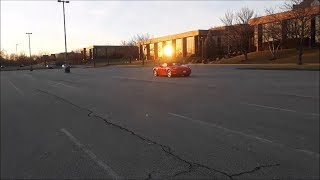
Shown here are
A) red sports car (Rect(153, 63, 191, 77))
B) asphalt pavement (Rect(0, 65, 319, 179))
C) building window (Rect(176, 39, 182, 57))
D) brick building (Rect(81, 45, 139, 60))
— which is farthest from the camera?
brick building (Rect(81, 45, 139, 60))

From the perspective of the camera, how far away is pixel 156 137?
8.05 m

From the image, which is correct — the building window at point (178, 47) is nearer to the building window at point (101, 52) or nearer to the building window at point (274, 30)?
the building window at point (274, 30)

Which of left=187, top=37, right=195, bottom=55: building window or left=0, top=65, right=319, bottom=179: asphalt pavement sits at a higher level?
left=187, top=37, right=195, bottom=55: building window

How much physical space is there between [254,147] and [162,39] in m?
110

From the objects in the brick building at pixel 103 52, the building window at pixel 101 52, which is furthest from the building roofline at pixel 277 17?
the building window at pixel 101 52

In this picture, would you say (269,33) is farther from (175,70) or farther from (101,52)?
(101,52)

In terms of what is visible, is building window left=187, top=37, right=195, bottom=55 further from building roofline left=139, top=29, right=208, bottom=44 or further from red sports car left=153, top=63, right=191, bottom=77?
red sports car left=153, top=63, right=191, bottom=77

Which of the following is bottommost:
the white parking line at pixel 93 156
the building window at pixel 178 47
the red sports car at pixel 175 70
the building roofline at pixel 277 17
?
the white parking line at pixel 93 156

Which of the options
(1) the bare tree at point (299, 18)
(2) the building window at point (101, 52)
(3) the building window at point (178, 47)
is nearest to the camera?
(1) the bare tree at point (299, 18)

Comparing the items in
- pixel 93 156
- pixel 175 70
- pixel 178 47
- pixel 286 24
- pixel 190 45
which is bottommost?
pixel 93 156


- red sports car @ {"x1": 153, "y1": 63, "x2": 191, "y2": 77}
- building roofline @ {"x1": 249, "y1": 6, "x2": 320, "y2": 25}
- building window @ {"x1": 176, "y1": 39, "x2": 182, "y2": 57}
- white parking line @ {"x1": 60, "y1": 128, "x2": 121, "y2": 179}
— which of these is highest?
building roofline @ {"x1": 249, "y1": 6, "x2": 320, "y2": 25}

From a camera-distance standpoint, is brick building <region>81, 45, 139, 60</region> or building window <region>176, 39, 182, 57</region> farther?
brick building <region>81, 45, 139, 60</region>

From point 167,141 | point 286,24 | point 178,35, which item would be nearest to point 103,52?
→ point 178,35

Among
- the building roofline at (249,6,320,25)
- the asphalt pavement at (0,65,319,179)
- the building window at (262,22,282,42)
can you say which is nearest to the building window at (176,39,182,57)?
the building roofline at (249,6,320,25)
